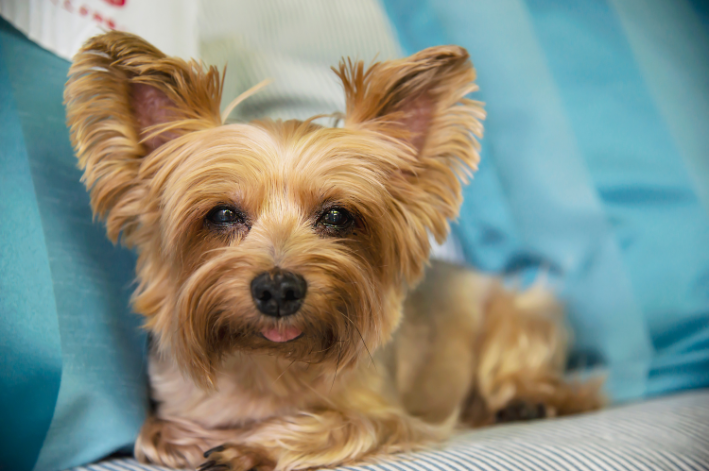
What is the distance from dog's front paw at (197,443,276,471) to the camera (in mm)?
1183

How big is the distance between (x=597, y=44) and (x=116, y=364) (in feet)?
6.37

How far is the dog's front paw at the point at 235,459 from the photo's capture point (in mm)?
1183

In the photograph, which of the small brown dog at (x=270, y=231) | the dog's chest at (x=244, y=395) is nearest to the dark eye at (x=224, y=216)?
the small brown dog at (x=270, y=231)

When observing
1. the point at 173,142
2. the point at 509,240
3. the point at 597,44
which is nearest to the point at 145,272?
the point at 173,142

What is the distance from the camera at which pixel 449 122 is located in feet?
4.46

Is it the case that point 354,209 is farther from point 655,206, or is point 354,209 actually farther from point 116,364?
point 655,206

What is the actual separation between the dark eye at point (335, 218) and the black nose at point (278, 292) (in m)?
0.22

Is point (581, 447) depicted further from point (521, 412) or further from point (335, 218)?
point (335, 218)

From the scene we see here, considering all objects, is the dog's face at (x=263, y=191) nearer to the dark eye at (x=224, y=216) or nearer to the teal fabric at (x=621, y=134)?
the dark eye at (x=224, y=216)

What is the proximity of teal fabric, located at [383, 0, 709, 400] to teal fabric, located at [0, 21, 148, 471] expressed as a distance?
1305 mm

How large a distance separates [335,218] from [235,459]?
601 millimetres

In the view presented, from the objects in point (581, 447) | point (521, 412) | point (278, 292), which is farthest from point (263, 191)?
point (521, 412)

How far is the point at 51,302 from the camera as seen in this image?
1211mm

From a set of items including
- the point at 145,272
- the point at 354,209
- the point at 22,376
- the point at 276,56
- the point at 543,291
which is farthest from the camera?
the point at 543,291
